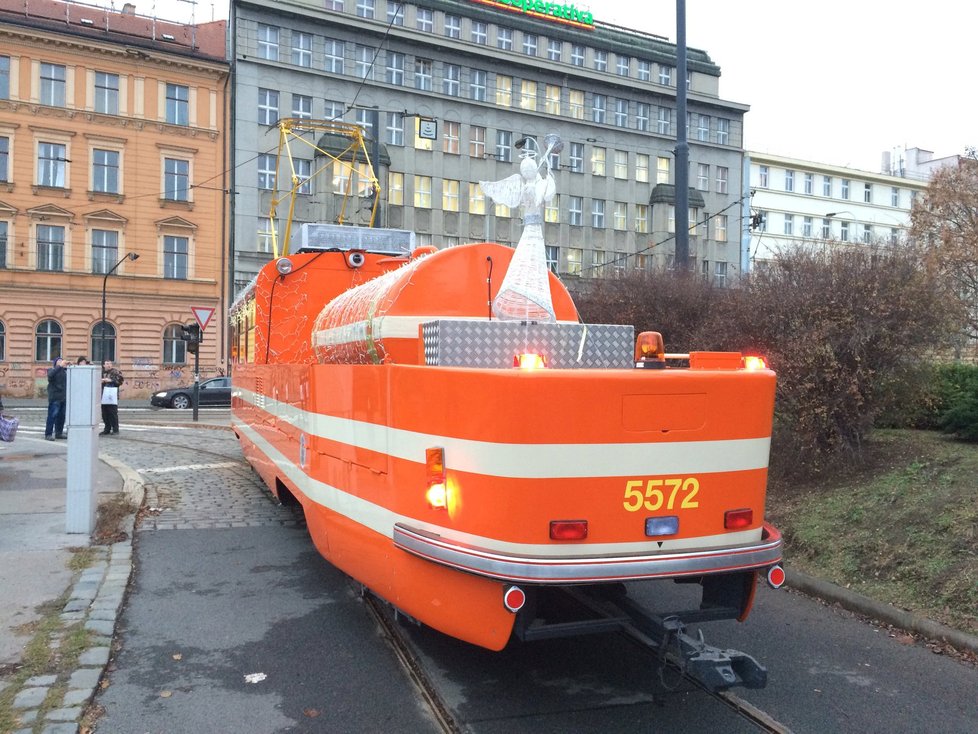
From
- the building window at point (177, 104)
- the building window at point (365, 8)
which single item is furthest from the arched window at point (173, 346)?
the building window at point (365, 8)

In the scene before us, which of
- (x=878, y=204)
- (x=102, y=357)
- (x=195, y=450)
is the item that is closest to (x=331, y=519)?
(x=195, y=450)

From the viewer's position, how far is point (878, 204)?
66.3m

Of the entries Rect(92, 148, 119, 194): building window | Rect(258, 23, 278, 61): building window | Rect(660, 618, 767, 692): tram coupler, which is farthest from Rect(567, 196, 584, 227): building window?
Rect(660, 618, 767, 692): tram coupler

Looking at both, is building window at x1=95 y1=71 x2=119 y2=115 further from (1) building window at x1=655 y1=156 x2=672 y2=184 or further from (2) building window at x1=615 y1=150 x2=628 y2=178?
(1) building window at x1=655 y1=156 x2=672 y2=184

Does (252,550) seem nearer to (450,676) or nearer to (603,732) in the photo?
(450,676)

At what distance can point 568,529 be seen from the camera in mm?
3521

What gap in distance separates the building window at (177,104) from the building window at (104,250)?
6.73 m

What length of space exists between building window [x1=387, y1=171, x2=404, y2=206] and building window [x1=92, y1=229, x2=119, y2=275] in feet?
47.3

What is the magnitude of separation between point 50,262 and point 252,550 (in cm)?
3637

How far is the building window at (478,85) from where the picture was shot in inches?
1816

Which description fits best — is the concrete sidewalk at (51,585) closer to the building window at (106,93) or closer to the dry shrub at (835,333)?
the dry shrub at (835,333)

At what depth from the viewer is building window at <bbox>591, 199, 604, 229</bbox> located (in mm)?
49188

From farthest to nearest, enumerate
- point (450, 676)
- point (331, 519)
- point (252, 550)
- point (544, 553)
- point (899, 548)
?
point (252, 550), point (899, 548), point (331, 519), point (450, 676), point (544, 553)

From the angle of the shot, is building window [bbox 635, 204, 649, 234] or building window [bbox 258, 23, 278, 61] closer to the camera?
building window [bbox 258, 23, 278, 61]
